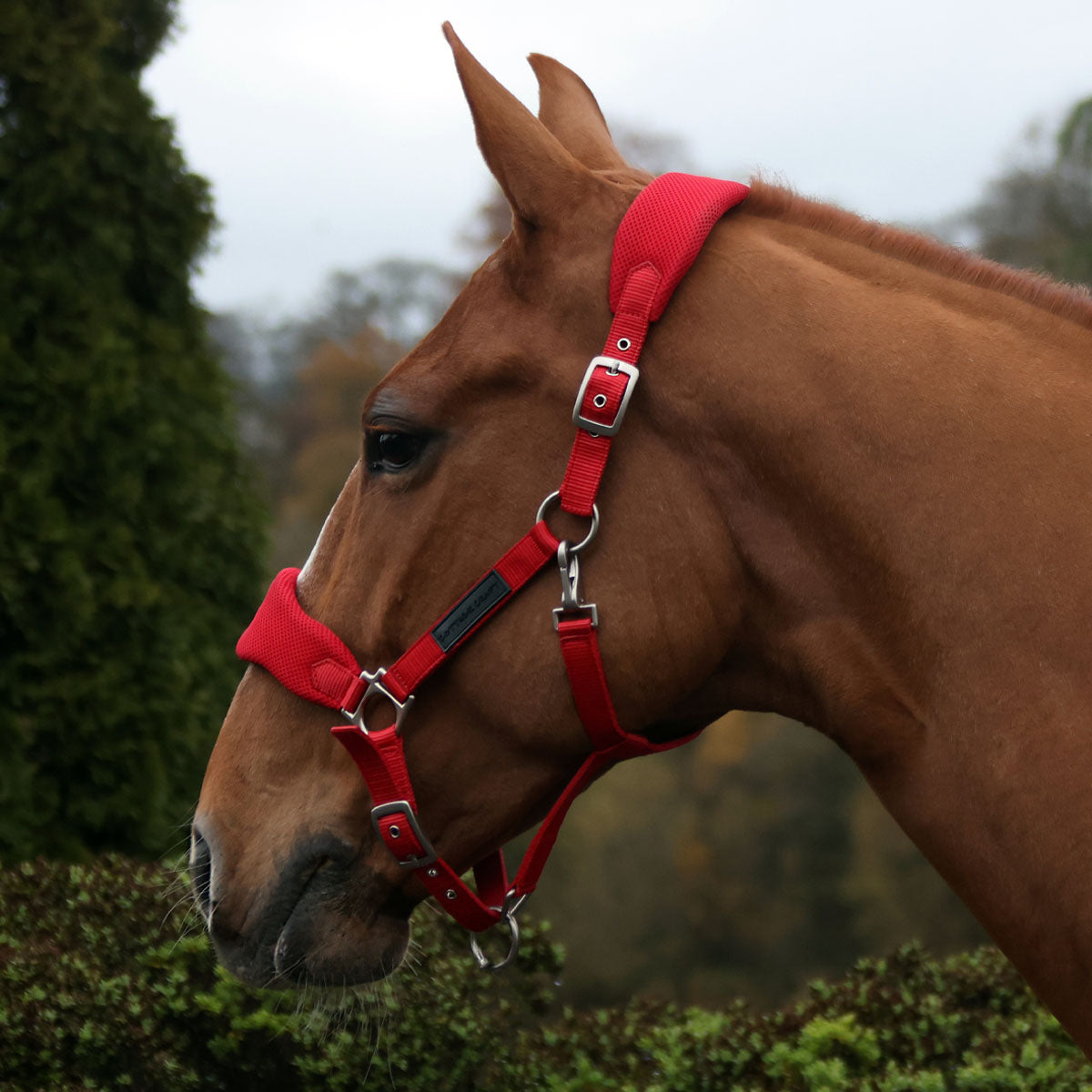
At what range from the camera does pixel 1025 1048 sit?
2.90 meters

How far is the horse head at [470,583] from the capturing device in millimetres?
1847

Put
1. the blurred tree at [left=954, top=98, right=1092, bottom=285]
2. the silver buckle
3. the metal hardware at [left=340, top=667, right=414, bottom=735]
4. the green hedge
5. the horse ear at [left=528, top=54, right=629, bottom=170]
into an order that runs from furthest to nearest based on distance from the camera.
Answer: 1. the blurred tree at [left=954, top=98, right=1092, bottom=285]
2. the green hedge
3. the horse ear at [left=528, top=54, right=629, bottom=170]
4. the metal hardware at [left=340, top=667, right=414, bottom=735]
5. the silver buckle

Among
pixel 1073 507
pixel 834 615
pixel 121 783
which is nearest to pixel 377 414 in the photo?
pixel 834 615

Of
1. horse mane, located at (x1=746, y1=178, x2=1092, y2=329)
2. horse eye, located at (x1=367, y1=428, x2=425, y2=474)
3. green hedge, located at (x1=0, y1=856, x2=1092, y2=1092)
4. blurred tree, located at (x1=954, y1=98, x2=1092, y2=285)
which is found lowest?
green hedge, located at (x1=0, y1=856, x2=1092, y2=1092)

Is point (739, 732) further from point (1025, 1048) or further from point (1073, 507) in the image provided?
point (1073, 507)

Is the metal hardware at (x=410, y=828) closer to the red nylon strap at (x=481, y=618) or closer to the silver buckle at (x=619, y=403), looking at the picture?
the red nylon strap at (x=481, y=618)

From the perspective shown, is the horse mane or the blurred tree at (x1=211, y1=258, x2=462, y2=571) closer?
the horse mane

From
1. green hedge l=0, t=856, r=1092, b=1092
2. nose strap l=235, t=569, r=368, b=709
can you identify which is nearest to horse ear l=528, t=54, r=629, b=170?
nose strap l=235, t=569, r=368, b=709

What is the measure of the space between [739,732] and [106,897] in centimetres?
757

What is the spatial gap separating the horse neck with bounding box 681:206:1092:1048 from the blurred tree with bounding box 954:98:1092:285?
31.3ft

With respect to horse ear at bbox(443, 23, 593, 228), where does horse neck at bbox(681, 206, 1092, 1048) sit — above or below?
below

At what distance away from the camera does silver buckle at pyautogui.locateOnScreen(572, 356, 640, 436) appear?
5.92ft

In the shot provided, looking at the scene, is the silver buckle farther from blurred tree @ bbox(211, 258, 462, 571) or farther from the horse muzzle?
blurred tree @ bbox(211, 258, 462, 571)

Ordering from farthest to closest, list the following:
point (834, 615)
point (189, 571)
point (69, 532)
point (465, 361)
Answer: point (189, 571) < point (69, 532) < point (465, 361) < point (834, 615)
